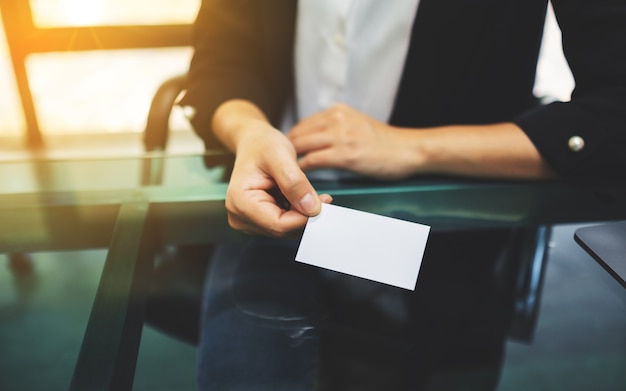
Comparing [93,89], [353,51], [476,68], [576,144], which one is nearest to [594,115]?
[576,144]

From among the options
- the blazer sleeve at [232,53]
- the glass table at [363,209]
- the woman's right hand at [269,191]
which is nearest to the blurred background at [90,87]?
the blazer sleeve at [232,53]

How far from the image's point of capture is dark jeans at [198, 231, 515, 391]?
1.57 feet

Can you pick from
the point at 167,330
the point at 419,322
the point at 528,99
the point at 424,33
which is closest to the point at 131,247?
the point at 167,330

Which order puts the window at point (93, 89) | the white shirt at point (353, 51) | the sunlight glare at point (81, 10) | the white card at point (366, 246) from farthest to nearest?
the window at point (93, 89)
the sunlight glare at point (81, 10)
the white shirt at point (353, 51)
the white card at point (366, 246)

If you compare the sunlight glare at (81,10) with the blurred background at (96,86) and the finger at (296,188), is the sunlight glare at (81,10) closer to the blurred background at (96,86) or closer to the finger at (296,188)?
the blurred background at (96,86)

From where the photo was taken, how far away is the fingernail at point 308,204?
17.2 inches

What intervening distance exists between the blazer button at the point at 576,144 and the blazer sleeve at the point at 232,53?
17.1 inches

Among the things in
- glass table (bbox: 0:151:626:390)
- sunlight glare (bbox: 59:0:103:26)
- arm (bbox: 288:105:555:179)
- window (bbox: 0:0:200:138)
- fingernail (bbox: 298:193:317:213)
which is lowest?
window (bbox: 0:0:200:138)

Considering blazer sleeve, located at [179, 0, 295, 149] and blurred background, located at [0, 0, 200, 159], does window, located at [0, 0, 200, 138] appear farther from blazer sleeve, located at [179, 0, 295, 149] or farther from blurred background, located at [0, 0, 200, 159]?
blazer sleeve, located at [179, 0, 295, 149]

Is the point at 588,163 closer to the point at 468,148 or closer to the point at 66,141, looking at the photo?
the point at 468,148

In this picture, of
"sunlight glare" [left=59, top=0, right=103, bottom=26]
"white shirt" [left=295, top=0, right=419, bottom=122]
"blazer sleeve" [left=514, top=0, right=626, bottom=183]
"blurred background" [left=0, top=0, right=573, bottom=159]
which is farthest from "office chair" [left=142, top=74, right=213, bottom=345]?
"sunlight glare" [left=59, top=0, right=103, bottom=26]

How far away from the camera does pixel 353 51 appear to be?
0.75m

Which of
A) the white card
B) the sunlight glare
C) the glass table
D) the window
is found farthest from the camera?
the window

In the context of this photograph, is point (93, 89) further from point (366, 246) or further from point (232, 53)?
point (366, 246)
